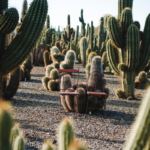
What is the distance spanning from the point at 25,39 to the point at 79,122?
2152 mm

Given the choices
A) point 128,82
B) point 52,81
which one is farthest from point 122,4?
point 52,81

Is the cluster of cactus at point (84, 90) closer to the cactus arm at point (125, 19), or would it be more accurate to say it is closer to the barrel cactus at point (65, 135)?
the cactus arm at point (125, 19)

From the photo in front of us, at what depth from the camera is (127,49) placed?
705 cm

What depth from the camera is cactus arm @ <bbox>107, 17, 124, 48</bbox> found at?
7.05 metres

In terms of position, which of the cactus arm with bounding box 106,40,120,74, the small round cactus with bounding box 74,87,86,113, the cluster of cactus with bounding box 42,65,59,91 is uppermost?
Answer: the cactus arm with bounding box 106,40,120,74

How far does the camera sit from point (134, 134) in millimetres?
724

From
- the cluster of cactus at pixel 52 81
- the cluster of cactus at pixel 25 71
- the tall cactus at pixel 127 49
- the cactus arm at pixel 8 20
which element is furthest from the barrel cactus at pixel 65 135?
the cluster of cactus at pixel 25 71

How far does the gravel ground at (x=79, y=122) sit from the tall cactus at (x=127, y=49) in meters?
0.78

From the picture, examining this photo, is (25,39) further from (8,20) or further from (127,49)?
(127,49)

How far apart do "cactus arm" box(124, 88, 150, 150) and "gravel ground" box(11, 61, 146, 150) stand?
10.1 feet

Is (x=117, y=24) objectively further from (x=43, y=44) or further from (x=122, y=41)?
(x=43, y=44)

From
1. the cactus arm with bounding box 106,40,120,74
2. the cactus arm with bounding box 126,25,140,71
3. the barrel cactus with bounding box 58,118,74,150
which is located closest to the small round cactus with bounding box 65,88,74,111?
the cactus arm with bounding box 126,25,140,71

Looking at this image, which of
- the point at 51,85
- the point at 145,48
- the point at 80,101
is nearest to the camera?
the point at 80,101

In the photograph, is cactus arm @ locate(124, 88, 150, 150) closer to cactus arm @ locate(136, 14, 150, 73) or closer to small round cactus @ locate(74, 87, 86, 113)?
small round cactus @ locate(74, 87, 86, 113)
